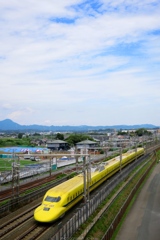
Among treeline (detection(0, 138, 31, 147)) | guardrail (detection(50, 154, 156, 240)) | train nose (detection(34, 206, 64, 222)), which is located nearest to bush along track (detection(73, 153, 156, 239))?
guardrail (detection(50, 154, 156, 240))

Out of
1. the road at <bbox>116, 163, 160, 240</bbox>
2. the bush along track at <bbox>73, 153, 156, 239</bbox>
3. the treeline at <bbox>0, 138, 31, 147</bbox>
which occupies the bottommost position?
the road at <bbox>116, 163, 160, 240</bbox>

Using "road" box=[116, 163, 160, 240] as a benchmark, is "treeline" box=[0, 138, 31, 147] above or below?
above

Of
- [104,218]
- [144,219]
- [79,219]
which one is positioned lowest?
[144,219]

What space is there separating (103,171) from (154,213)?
13.4 meters

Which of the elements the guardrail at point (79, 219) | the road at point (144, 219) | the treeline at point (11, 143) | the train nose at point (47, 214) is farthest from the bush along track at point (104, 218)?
the treeline at point (11, 143)

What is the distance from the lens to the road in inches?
806

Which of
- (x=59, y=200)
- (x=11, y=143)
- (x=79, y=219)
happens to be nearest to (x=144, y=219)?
(x=79, y=219)

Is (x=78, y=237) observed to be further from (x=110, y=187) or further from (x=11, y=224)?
(x=110, y=187)

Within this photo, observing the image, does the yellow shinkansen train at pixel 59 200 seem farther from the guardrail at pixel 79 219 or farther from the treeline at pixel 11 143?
the treeline at pixel 11 143

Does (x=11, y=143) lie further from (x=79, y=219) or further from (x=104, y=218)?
(x=79, y=219)

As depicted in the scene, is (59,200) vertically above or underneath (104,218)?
above

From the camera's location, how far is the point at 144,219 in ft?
79.2

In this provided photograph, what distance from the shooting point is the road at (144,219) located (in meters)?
20.5

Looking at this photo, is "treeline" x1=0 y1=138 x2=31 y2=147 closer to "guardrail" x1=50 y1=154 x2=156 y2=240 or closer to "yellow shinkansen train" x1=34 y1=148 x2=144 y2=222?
"yellow shinkansen train" x1=34 y1=148 x2=144 y2=222
